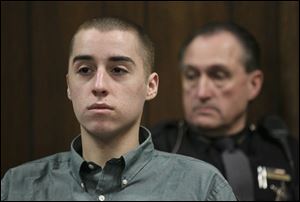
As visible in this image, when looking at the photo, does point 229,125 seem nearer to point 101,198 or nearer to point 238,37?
point 238,37

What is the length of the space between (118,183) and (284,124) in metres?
0.91

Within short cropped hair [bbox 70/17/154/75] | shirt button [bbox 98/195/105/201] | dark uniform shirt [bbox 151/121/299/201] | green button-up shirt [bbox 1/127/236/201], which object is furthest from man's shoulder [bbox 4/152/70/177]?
dark uniform shirt [bbox 151/121/299/201]

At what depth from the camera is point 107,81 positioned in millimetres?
1084

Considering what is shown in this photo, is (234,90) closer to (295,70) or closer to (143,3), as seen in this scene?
(295,70)

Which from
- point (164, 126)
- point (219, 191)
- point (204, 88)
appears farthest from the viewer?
point (164, 126)

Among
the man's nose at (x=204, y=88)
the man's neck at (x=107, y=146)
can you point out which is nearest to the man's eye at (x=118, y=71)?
the man's neck at (x=107, y=146)

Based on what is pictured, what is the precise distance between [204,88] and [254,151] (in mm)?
265

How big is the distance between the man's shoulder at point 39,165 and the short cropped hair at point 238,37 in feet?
2.48

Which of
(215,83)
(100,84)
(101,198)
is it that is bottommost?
(101,198)

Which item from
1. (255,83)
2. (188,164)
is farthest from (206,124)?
(188,164)

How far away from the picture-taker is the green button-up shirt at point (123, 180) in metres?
1.08

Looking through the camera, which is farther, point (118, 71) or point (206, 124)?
point (206, 124)

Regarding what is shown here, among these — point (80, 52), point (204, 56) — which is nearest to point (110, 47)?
point (80, 52)

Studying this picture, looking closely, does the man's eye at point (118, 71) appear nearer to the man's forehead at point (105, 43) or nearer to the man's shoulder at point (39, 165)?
the man's forehead at point (105, 43)
